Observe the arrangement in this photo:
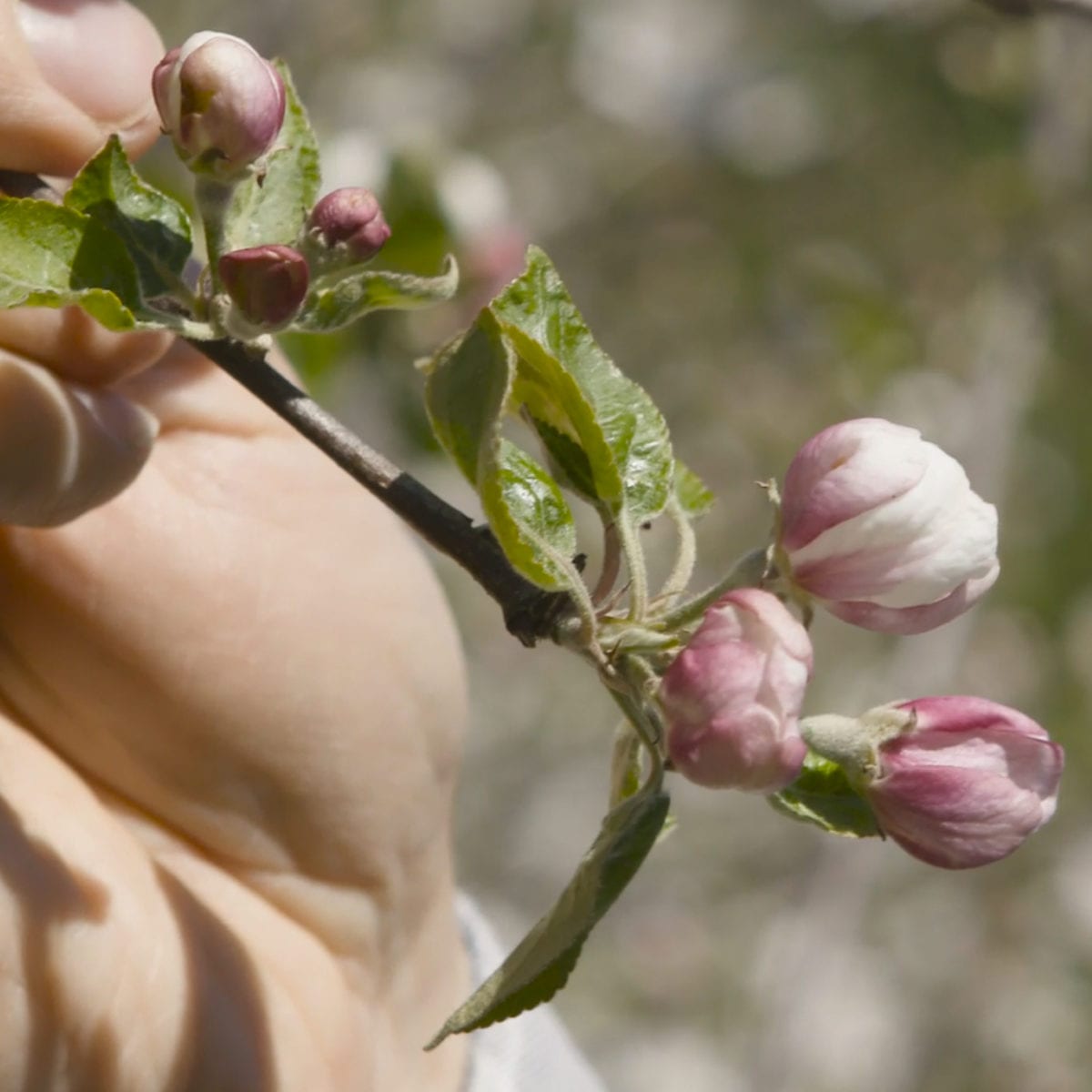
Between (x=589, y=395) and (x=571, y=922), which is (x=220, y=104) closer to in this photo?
(x=589, y=395)

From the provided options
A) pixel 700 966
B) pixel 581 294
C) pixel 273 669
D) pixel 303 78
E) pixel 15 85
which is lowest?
pixel 700 966

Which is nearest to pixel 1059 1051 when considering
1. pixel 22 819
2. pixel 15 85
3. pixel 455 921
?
pixel 455 921

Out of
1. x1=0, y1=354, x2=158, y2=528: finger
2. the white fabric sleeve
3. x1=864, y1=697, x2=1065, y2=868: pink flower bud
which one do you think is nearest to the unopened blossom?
x1=864, y1=697, x2=1065, y2=868: pink flower bud

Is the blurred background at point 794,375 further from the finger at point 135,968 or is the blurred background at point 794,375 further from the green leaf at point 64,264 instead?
the green leaf at point 64,264

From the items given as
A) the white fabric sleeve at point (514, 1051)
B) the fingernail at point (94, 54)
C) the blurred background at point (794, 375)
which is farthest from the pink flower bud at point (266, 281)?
the blurred background at point (794, 375)

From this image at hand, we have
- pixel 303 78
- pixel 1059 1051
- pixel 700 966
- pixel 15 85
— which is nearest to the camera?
pixel 15 85

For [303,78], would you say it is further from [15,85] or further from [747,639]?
[747,639]

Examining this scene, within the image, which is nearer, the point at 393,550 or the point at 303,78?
the point at 393,550
